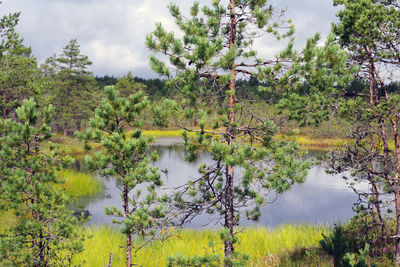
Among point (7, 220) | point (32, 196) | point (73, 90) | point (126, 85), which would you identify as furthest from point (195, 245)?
point (126, 85)

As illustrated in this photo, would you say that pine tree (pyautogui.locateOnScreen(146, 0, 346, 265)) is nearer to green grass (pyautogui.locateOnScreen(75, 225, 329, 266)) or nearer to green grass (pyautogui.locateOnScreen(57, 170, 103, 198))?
green grass (pyautogui.locateOnScreen(75, 225, 329, 266))

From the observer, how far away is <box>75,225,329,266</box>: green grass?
29.7 ft

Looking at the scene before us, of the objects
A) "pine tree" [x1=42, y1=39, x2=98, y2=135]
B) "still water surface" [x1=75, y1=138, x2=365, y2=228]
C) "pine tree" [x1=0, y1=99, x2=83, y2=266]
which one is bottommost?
"still water surface" [x1=75, y1=138, x2=365, y2=228]

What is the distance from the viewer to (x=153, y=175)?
650 centimetres

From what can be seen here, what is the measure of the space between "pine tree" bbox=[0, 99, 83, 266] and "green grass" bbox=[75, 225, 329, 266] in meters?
2.07

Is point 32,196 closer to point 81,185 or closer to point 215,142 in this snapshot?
point 215,142

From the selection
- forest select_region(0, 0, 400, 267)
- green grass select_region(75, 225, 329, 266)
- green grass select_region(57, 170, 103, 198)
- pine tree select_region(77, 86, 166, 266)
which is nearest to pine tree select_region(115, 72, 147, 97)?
green grass select_region(57, 170, 103, 198)

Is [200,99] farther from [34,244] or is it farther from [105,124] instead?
[34,244]

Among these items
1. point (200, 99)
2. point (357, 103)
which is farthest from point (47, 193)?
point (357, 103)

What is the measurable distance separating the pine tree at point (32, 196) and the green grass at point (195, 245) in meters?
2.07

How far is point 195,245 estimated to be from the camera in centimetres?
1044

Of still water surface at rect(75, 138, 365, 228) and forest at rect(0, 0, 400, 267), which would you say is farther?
still water surface at rect(75, 138, 365, 228)

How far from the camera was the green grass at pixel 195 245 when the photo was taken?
9.06 metres

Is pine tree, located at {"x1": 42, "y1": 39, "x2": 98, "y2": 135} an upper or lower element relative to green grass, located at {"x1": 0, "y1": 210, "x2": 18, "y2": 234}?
upper
